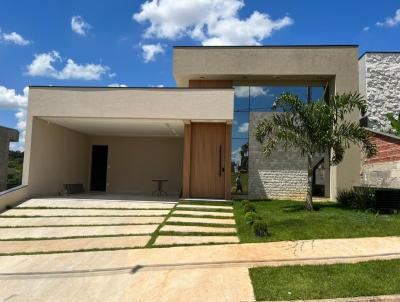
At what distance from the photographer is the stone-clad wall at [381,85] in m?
17.9

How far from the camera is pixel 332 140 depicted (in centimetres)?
1274

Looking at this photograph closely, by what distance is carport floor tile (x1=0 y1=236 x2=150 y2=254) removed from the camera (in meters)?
8.34

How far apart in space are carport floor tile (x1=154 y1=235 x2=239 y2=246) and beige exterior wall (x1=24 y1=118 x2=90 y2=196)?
8246mm

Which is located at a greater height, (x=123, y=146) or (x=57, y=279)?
(x=123, y=146)

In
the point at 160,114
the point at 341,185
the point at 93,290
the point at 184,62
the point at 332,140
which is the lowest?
the point at 93,290

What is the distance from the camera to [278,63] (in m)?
17.8

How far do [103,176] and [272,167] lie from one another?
29.9ft

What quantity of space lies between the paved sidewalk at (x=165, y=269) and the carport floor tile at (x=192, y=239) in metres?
0.49

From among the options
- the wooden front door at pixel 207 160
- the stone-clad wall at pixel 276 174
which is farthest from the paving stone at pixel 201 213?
the stone-clad wall at pixel 276 174

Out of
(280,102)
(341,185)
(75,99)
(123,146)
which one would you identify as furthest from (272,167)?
(75,99)

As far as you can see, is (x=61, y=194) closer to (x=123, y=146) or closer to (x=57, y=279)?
(x=123, y=146)

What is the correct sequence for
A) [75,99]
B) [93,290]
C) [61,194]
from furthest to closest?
[61,194] → [75,99] → [93,290]

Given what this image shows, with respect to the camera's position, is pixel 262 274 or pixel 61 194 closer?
pixel 262 274

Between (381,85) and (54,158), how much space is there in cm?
1581
